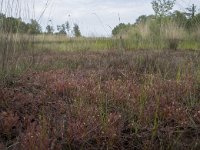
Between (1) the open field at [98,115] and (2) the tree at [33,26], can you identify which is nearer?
(1) the open field at [98,115]

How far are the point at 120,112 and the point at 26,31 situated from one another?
12.6 feet

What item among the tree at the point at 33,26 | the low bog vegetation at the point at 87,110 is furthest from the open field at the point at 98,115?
the tree at the point at 33,26

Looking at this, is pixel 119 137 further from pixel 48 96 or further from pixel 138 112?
pixel 48 96

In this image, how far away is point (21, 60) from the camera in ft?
25.6

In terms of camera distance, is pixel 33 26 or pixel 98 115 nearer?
pixel 98 115

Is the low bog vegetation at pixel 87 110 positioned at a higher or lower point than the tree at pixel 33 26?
lower

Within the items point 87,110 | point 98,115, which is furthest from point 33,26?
point 98,115

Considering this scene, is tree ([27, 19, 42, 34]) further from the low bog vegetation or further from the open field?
the open field

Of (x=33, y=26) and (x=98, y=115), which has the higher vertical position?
(x=33, y=26)

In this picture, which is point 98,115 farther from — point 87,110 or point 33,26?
point 33,26

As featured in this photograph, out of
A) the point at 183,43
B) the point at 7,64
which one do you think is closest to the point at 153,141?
the point at 7,64

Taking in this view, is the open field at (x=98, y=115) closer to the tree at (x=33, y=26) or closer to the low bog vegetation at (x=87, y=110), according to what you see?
the low bog vegetation at (x=87, y=110)

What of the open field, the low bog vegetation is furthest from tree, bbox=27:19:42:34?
the open field

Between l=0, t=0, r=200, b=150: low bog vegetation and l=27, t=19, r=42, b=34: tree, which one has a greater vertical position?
l=27, t=19, r=42, b=34: tree
